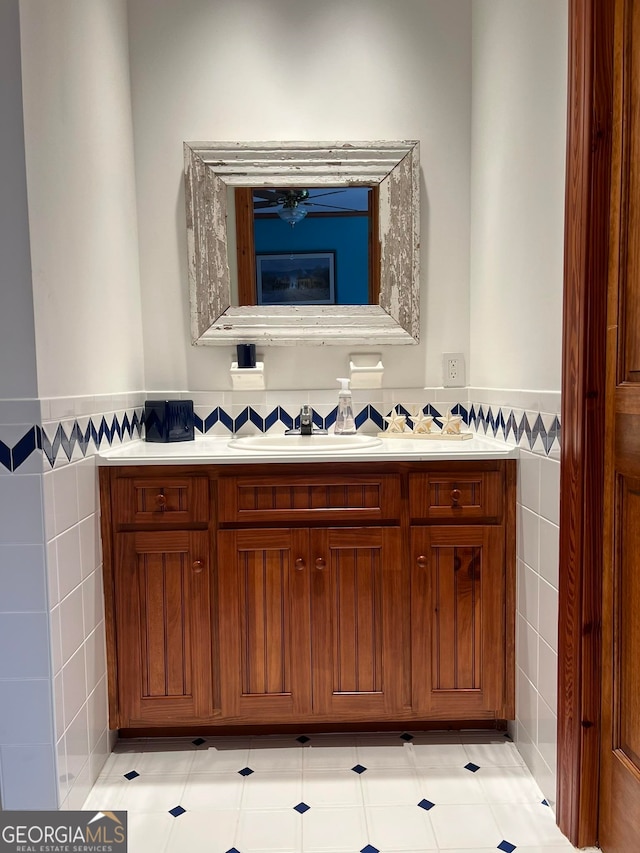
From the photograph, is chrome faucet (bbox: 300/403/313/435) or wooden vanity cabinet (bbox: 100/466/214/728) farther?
chrome faucet (bbox: 300/403/313/435)

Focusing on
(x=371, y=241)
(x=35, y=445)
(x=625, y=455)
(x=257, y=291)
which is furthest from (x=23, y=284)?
(x=625, y=455)

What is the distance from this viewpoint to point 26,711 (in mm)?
1337

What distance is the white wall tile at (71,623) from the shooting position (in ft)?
4.62

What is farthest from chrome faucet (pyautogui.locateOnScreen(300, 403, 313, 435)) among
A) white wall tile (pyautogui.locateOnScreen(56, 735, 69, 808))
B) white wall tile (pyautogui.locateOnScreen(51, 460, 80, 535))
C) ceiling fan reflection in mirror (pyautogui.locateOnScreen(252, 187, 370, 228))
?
white wall tile (pyautogui.locateOnScreen(56, 735, 69, 808))

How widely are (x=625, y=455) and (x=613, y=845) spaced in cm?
87

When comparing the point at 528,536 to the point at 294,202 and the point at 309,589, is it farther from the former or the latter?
the point at 294,202

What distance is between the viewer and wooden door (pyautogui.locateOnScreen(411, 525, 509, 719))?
5.59 feet

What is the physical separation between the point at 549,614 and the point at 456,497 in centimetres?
40

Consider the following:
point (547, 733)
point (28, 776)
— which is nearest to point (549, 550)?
point (547, 733)

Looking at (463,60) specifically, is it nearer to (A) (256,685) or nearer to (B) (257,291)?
(B) (257,291)

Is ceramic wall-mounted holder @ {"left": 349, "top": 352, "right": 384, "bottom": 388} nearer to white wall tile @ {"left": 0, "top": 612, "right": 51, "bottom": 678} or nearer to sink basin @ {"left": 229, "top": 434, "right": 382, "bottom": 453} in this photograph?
sink basin @ {"left": 229, "top": 434, "right": 382, "bottom": 453}

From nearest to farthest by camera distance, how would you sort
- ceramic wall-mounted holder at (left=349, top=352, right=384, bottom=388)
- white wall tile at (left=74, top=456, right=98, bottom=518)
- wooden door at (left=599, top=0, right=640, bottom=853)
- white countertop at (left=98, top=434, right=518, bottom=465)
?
wooden door at (left=599, top=0, right=640, bottom=853) → white wall tile at (left=74, top=456, right=98, bottom=518) → white countertop at (left=98, top=434, right=518, bottom=465) → ceramic wall-mounted holder at (left=349, top=352, right=384, bottom=388)

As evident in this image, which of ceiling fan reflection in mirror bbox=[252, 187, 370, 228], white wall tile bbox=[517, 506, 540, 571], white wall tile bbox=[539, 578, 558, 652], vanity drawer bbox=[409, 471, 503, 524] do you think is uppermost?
ceiling fan reflection in mirror bbox=[252, 187, 370, 228]

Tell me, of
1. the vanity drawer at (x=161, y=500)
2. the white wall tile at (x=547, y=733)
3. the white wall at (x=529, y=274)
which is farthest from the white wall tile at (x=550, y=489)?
the vanity drawer at (x=161, y=500)
